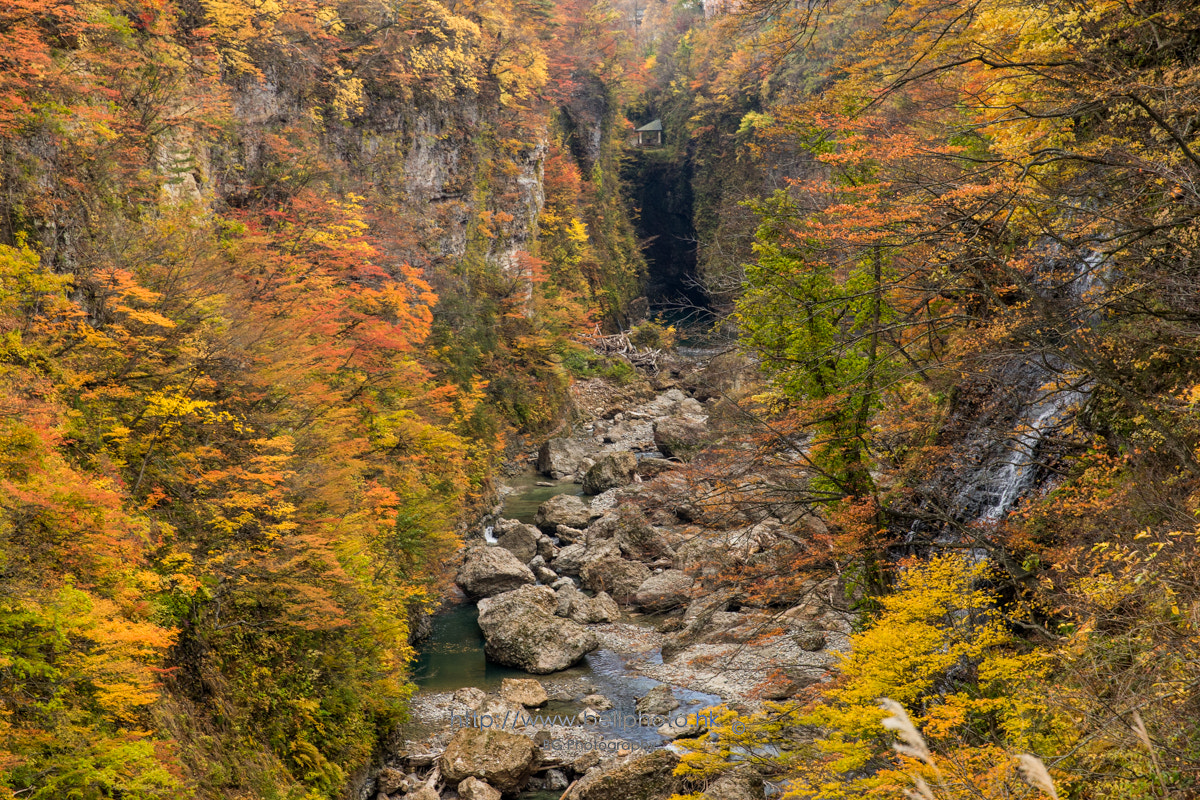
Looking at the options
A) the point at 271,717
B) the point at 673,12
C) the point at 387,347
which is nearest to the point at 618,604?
the point at 387,347

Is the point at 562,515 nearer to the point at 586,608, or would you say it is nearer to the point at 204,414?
the point at 586,608

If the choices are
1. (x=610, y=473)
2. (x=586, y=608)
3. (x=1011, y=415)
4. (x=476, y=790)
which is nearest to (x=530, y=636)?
(x=586, y=608)

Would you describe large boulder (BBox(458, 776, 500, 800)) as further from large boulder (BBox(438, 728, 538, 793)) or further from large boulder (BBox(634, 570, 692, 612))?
large boulder (BBox(634, 570, 692, 612))

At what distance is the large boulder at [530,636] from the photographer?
14.3 m

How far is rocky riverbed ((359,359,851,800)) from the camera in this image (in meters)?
10.4

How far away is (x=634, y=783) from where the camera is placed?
30.8ft

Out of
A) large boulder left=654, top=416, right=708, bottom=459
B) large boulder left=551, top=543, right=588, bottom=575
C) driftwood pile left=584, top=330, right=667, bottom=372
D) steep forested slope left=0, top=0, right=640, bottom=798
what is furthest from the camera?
driftwood pile left=584, top=330, right=667, bottom=372

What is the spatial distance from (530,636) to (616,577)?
364 cm

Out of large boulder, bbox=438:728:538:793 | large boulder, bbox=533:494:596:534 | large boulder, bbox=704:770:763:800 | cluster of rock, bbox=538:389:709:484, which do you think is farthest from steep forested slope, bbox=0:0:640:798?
large boulder, bbox=704:770:763:800

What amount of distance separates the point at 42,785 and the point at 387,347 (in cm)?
1266

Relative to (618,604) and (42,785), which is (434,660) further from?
(42,785)

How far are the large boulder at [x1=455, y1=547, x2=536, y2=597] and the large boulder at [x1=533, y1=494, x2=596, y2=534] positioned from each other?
375cm

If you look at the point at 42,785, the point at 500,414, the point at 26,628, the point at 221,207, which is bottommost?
the point at 500,414

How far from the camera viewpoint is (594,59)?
43.1m
